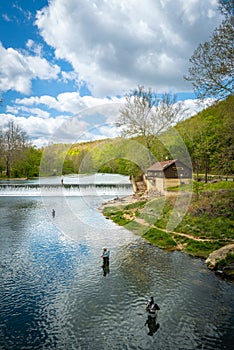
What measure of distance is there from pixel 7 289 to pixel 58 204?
30.3m

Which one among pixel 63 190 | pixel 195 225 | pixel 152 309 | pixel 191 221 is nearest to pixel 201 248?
pixel 195 225

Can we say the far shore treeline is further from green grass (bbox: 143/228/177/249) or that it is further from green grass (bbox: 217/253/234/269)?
green grass (bbox: 217/253/234/269)

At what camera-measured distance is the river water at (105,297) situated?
1072 centimetres

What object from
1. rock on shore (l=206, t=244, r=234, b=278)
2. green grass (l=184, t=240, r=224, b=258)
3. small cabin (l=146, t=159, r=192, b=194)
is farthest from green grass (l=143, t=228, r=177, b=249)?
small cabin (l=146, t=159, r=192, b=194)

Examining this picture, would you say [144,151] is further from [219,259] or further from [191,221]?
[219,259]

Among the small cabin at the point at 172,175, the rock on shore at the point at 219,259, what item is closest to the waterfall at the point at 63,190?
the small cabin at the point at 172,175

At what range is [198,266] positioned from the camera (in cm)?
1828

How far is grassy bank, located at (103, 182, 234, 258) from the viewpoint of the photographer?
74.2 ft

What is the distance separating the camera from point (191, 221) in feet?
88.4

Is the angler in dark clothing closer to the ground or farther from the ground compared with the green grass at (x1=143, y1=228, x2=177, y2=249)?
closer to the ground

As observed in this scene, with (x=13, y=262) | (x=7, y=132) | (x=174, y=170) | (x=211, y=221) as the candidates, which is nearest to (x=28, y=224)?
(x=13, y=262)

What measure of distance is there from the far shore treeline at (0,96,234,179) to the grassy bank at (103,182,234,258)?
3.61 metres

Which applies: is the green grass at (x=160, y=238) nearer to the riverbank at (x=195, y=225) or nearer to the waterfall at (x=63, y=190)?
the riverbank at (x=195, y=225)

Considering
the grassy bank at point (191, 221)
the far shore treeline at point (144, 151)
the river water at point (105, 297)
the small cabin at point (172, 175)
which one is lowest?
the river water at point (105, 297)
